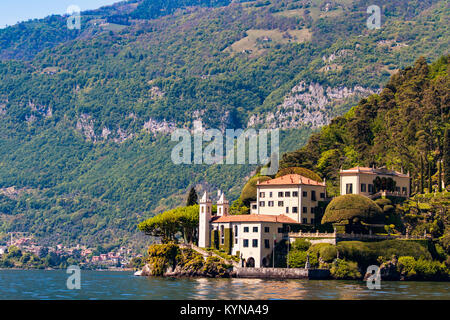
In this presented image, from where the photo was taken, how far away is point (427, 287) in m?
105

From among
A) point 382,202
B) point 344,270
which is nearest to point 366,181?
point 382,202

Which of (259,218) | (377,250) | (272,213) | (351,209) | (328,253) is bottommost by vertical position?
(328,253)

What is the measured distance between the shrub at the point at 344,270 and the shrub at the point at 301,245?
594cm

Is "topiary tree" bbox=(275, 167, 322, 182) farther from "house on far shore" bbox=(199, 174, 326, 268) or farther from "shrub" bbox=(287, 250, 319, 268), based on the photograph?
"shrub" bbox=(287, 250, 319, 268)

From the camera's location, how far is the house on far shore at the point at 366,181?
130m

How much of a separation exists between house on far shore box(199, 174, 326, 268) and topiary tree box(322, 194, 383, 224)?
19.8ft

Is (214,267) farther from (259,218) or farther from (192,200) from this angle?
(192,200)

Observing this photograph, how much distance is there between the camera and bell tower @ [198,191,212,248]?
13212cm

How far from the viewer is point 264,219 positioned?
124 meters

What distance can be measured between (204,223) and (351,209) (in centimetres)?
2266

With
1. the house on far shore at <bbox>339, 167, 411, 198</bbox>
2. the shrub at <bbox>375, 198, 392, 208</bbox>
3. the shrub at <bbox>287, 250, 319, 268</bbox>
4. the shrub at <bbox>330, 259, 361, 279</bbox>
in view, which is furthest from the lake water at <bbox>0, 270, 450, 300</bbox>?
the house on far shore at <bbox>339, 167, 411, 198</bbox>

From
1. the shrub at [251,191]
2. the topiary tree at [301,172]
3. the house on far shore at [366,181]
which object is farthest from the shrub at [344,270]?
the shrub at [251,191]

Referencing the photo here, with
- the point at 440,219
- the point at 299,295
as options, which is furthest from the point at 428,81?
the point at 299,295
